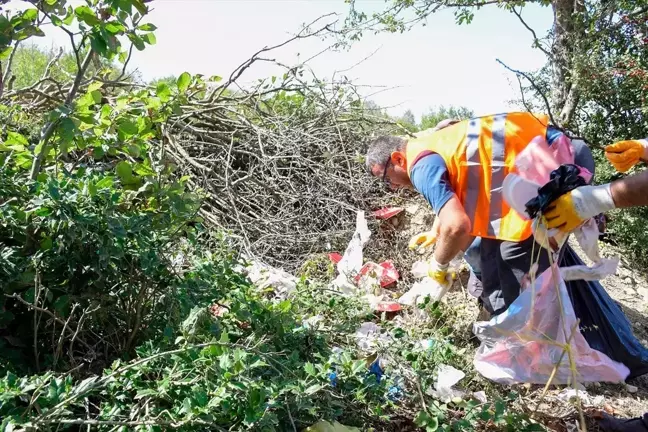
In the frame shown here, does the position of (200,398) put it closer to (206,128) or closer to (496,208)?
(496,208)

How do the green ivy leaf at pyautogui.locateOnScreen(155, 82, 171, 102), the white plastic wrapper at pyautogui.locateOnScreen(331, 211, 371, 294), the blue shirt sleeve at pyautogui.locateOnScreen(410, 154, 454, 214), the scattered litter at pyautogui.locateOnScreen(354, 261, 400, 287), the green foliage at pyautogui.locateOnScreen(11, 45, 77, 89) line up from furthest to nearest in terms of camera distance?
the green foliage at pyautogui.locateOnScreen(11, 45, 77, 89)
the scattered litter at pyautogui.locateOnScreen(354, 261, 400, 287)
the white plastic wrapper at pyautogui.locateOnScreen(331, 211, 371, 294)
the blue shirt sleeve at pyautogui.locateOnScreen(410, 154, 454, 214)
the green ivy leaf at pyautogui.locateOnScreen(155, 82, 171, 102)

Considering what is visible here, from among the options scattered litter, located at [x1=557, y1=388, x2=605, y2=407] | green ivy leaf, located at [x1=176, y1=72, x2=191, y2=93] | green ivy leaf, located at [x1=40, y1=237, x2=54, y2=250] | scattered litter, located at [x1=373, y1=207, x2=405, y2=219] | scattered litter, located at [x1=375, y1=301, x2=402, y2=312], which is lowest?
scattered litter, located at [x1=557, y1=388, x2=605, y2=407]

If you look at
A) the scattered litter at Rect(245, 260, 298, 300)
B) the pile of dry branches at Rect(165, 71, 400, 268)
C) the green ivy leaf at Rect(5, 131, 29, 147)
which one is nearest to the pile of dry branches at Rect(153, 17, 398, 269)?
the pile of dry branches at Rect(165, 71, 400, 268)

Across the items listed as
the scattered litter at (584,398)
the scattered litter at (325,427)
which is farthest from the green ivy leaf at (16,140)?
the scattered litter at (584,398)

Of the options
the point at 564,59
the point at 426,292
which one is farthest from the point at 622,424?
the point at 564,59

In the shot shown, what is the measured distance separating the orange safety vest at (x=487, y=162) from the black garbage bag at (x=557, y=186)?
0.27m

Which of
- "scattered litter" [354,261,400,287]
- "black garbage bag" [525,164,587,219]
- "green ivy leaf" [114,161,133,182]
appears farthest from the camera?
"scattered litter" [354,261,400,287]

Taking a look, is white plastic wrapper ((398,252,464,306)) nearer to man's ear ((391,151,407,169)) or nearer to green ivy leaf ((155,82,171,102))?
man's ear ((391,151,407,169))

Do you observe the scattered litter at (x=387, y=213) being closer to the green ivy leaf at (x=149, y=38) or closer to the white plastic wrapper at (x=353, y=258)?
the white plastic wrapper at (x=353, y=258)

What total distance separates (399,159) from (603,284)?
213 centimetres

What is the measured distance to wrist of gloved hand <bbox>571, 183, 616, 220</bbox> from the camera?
7.29ft

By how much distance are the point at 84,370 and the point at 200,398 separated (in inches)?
23.7

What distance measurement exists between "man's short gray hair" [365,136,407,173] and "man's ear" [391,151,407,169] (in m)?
0.02

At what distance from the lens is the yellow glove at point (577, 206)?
2232mm
